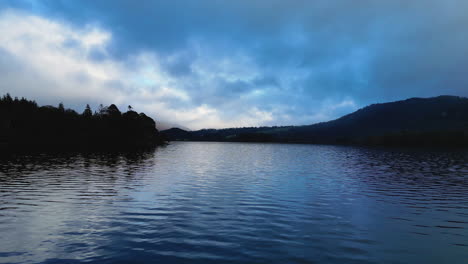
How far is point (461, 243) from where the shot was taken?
17547mm

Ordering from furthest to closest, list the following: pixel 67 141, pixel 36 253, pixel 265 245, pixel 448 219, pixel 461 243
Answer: pixel 67 141, pixel 448 219, pixel 461 243, pixel 265 245, pixel 36 253

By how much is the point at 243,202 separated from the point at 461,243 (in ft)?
60.4

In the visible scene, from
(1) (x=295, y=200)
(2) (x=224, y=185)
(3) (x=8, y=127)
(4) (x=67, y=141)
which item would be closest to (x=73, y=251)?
(1) (x=295, y=200)

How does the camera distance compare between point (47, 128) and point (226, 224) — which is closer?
point (226, 224)

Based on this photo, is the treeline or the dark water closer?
the dark water

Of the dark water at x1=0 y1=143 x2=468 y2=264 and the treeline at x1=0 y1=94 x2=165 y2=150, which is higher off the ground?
the treeline at x1=0 y1=94 x2=165 y2=150

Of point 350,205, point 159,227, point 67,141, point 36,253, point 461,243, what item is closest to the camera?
point 36,253

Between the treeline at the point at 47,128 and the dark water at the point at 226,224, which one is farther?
the treeline at the point at 47,128

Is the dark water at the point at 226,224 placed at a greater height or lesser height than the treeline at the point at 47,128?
lesser

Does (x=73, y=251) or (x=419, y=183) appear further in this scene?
(x=419, y=183)

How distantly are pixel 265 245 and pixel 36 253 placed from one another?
1362cm

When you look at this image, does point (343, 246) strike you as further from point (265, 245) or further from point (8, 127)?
point (8, 127)

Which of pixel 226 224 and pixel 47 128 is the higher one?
pixel 47 128

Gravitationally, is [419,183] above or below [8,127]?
below
